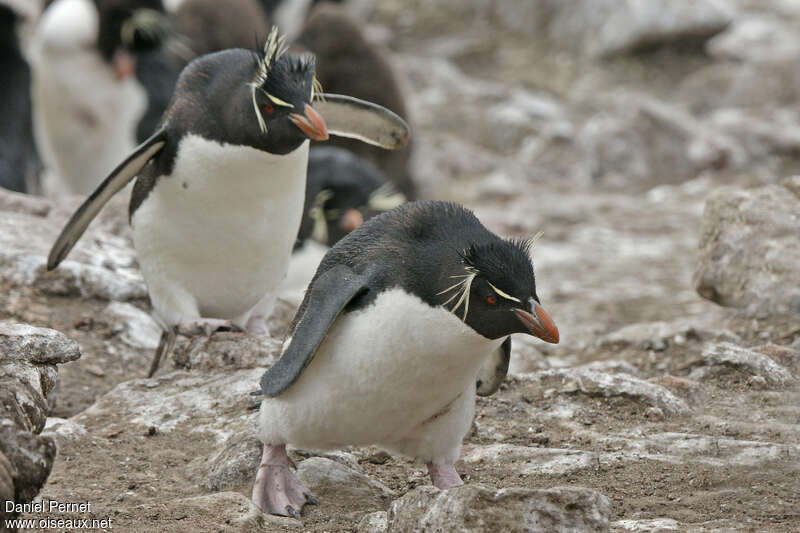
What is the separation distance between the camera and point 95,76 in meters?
6.72

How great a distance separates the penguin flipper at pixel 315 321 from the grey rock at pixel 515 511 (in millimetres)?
445

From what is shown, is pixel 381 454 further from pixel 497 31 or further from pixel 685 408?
pixel 497 31

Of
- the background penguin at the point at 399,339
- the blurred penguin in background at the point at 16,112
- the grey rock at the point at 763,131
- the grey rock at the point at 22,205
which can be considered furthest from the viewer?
the grey rock at the point at 763,131

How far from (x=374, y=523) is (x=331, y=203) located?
3385 mm

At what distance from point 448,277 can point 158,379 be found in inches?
56.8

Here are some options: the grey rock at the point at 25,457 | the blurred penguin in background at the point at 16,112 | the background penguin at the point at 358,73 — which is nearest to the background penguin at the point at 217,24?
the background penguin at the point at 358,73

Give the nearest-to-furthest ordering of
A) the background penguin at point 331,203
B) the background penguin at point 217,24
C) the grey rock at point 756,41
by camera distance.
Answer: the background penguin at point 331,203
the background penguin at point 217,24
the grey rock at point 756,41

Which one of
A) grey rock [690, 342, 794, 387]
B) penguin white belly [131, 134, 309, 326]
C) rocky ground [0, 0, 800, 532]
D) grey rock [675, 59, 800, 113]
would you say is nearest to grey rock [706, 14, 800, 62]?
grey rock [675, 59, 800, 113]

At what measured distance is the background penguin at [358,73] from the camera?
714 centimetres

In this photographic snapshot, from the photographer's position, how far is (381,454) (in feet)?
10.7

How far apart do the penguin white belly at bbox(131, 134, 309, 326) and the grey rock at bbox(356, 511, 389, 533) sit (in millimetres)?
1300

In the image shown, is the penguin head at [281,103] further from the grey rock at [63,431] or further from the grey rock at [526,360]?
the grey rock at [526,360]

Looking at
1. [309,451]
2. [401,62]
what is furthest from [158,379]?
[401,62]

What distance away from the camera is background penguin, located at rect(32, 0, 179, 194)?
664cm
